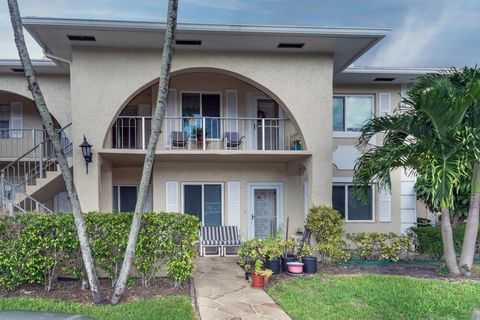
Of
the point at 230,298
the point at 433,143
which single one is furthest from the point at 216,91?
the point at 230,298

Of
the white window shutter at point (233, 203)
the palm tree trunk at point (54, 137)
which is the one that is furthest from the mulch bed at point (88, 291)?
the white window shutter at point (233, 203)

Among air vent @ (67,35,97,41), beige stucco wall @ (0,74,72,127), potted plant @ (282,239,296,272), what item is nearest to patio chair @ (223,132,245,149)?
potted plant @ (282,239,296,272)

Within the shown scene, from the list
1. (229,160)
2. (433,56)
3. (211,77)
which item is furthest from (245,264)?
(433,56)

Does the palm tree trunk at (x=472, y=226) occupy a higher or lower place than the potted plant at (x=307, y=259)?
higher

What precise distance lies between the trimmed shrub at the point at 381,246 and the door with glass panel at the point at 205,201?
475 centimetres

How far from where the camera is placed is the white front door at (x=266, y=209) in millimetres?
12484

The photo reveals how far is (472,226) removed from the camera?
8.27m

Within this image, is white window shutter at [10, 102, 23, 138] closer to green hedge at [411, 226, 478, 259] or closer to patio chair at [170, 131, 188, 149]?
patio chair at [170, 131, 188, 149]

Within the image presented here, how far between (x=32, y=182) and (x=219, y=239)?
6.29 meters

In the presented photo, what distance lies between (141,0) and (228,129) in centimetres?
499

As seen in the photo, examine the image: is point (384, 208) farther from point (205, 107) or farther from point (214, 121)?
point (205, 107)

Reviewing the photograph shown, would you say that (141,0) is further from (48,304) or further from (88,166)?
(48,304)

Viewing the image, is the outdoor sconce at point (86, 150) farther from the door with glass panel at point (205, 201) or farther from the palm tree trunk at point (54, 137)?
the door with glass panel at point (205, 201)

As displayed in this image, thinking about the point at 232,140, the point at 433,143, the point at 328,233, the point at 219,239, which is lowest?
the point at 219,239
